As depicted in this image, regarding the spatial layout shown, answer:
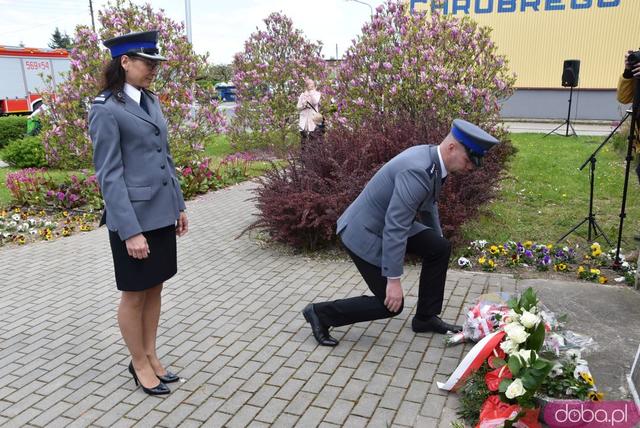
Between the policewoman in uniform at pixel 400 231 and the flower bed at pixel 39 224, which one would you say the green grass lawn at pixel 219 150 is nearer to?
the flower bed at pixel 39 224

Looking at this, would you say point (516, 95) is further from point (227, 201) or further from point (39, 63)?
point (39, 63)

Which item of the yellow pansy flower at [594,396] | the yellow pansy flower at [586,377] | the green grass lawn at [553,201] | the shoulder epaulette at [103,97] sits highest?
the shoulder epaulette at [103,97]

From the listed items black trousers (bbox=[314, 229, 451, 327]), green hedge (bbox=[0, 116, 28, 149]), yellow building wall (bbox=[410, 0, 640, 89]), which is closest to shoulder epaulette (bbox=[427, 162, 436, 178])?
black trousers (bbox=[314, 229, 451, 327])

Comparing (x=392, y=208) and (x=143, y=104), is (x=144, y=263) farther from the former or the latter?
(x=392, y=208)

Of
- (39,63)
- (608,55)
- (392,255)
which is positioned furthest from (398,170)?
(39,63)

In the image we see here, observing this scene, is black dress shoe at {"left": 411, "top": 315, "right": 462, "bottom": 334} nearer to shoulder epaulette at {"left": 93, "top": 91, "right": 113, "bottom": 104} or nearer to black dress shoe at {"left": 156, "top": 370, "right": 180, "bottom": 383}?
black dress shoe at {"left": 156, "top": 370, "right": 180, "bottom": 383}

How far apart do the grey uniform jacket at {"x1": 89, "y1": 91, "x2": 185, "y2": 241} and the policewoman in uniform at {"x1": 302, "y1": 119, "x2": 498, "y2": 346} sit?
120 cm

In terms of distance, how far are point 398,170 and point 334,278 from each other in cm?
225

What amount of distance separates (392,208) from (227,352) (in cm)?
158

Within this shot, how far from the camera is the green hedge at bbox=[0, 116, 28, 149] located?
17219 mm

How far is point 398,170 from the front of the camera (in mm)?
3377

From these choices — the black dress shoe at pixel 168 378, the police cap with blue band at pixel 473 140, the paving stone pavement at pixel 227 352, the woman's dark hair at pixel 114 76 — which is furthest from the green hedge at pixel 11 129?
the police cap with blue band at pixel 473 140

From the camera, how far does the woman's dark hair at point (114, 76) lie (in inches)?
117

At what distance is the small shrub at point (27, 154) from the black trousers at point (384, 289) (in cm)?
1074
